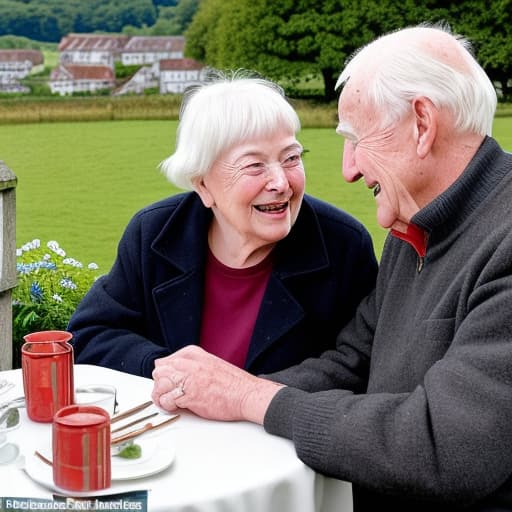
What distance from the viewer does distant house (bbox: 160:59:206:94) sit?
1153 centimetres

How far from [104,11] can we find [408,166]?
10829mm

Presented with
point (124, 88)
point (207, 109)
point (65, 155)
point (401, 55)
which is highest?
point (401, 55)

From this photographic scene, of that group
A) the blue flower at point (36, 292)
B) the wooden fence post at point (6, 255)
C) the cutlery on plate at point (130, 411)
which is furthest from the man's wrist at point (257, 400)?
the blue flower at point (36, 292)

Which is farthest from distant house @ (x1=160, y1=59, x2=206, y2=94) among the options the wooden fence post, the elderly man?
the elderly man

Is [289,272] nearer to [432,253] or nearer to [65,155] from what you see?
[432,253]

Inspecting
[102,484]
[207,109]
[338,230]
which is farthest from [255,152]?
[102,484]

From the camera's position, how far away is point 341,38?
59.4 feet

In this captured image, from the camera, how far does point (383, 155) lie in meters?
2.00

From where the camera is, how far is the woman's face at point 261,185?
254cm

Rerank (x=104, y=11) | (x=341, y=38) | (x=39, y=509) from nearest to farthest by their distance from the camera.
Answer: (x=39, y=509)
(x=104, y=11)
(x=341, y=38)

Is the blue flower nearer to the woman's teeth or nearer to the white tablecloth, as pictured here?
the woman's teeth

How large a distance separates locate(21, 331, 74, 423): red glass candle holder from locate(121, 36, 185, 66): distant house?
375 inches

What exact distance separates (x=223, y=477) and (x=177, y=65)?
10728mm

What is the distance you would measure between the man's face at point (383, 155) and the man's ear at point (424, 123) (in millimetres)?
16
